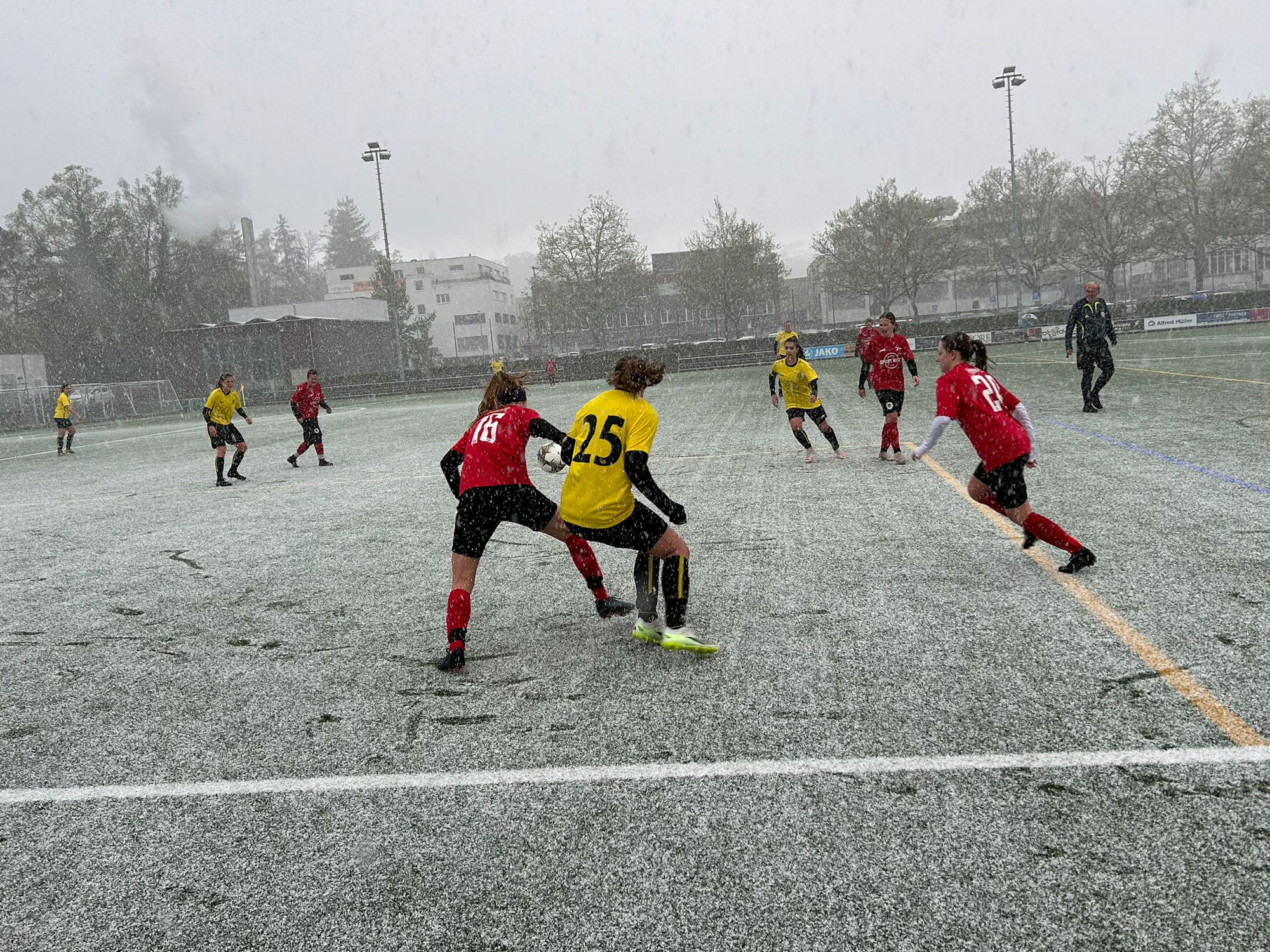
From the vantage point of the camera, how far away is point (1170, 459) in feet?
31.7

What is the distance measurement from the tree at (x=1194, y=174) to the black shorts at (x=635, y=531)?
6474 cm

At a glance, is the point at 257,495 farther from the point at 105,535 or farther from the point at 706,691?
the point at 706,691

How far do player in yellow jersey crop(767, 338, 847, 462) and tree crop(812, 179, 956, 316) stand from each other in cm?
5168

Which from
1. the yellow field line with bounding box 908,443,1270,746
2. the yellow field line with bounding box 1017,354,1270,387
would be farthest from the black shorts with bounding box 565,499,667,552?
the yellow field line with bounding box 1017,354,1270,387

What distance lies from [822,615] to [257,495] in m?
9.85

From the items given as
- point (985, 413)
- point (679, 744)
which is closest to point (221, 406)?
point (985, 413)

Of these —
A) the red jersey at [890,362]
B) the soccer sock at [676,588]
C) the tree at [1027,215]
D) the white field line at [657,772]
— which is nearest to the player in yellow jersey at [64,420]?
the red jersey at [890,362]

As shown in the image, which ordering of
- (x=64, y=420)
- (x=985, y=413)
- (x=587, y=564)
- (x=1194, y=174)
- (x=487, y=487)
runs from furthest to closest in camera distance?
(x=1194, y=174) → (x=64, y=420) → (x=985, y=413) → (x=587, y=564) → (x=487, y=487)

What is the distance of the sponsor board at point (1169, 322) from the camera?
42.9 meters

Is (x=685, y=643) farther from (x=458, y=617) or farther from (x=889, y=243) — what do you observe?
(x=889, y=243)

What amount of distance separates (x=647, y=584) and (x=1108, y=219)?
6418cm

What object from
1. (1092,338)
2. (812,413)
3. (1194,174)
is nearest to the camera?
(812,413)

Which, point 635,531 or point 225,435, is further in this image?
point 225,435

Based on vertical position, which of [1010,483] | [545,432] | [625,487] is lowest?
[1010,483]
